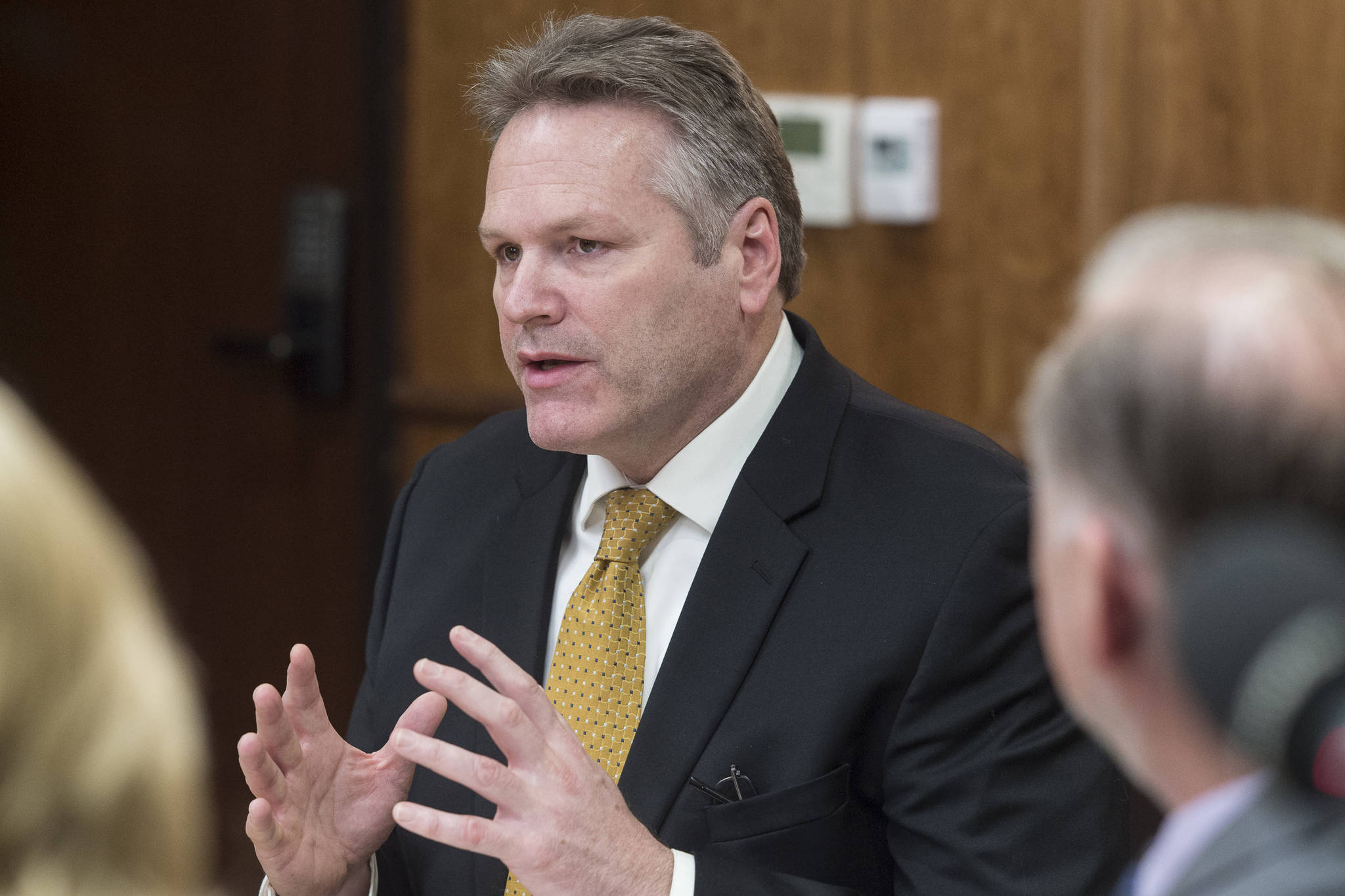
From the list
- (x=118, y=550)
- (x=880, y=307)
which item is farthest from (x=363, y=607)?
(x=118, y=550)

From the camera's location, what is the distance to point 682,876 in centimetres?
125

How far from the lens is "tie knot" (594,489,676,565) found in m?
1.53

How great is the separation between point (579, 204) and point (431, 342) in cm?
176

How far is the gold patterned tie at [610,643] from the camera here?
1460mm

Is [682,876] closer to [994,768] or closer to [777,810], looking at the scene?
[777,810]

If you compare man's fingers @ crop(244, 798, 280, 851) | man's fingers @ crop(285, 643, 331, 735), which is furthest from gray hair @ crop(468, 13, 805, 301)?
man's fingers @ crop(244, 798, 280, 851)

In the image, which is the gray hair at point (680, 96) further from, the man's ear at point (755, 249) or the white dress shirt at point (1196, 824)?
the white dress shirt at point (1196, 824)

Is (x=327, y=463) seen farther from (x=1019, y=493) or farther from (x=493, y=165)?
(x=1019, y=493)

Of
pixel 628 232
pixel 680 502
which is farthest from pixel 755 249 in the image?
pixel 680 502

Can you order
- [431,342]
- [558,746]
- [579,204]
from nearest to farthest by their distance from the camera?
[558,746], [579,204], [431,342]

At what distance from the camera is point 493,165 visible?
1.57 metres

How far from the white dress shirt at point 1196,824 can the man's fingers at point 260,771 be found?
801mm

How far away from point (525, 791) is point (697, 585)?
0.38m

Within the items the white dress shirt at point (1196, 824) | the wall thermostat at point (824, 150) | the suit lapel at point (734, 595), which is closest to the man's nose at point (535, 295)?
the suit lapel at point (734, 595)
